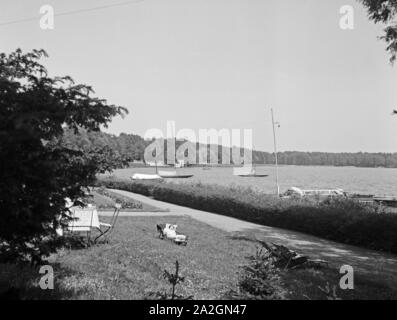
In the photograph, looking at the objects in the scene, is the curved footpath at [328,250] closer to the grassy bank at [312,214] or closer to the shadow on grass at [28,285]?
the grassy bank at [312,214]

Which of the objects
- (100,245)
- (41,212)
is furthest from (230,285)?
(100,245)

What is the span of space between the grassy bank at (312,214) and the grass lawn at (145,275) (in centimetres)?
159

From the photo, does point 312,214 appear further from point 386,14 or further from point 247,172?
point 247,172

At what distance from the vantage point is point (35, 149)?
16.1 ft

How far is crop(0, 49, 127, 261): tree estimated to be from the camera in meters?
4.65

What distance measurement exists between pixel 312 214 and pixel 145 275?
11934 mm

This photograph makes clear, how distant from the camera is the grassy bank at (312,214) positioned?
1457cm

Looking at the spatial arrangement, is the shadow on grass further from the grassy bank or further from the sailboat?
the sailboat

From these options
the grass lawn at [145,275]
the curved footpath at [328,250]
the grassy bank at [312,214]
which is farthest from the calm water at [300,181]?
the grass lawn at [145,275]

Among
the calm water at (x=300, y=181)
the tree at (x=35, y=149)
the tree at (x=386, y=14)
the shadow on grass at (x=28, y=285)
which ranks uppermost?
the tree at (x=386, y=14)

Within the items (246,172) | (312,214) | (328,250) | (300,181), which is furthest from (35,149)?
(246,172)

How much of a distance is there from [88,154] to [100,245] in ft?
16.0
